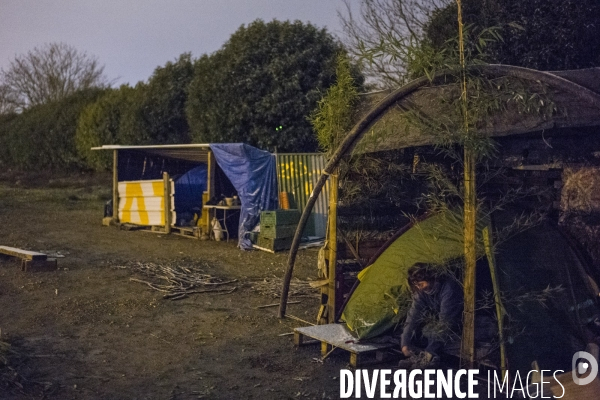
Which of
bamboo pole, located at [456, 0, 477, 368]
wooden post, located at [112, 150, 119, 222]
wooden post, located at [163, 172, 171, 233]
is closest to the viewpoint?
bamboo pole, located at [456, 0, 477, 368]

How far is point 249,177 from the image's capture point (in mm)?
13977

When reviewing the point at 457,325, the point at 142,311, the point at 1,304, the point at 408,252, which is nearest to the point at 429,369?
the point at 457,325

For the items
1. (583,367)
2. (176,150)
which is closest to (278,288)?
(583,367)

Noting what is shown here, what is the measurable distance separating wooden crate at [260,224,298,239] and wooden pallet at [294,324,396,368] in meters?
6.59

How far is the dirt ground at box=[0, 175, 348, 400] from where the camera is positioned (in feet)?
18.1

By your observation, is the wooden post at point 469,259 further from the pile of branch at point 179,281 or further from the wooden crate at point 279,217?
the wooden crate at point 279,217

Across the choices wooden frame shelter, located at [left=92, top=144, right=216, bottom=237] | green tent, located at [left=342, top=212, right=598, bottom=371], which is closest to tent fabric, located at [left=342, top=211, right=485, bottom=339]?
green tent, located at [left=342, top=212, right=598, bottom=371]

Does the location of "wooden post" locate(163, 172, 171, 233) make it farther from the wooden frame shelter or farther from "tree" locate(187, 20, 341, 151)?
"tree" locate(187, 20, 341, 151)

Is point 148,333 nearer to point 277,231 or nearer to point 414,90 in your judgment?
point 414,90

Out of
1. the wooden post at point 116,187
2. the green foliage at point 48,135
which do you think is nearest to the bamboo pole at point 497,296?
the wooden post at point 116,187

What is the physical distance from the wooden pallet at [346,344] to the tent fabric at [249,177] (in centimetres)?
730

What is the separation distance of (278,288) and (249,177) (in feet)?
15.9

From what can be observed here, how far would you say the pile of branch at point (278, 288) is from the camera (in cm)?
923

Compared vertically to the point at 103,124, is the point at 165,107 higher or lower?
higher
